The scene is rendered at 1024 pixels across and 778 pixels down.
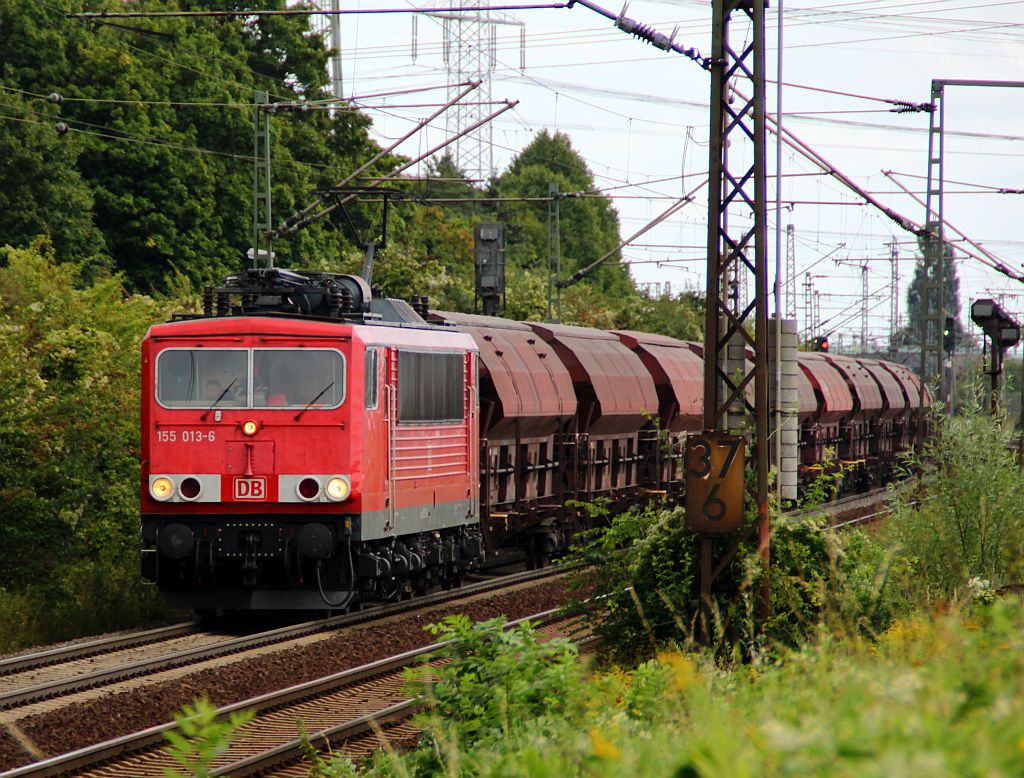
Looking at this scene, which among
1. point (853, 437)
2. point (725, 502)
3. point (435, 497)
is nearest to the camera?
point (725, 502)

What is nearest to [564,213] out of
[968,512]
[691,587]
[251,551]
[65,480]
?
[65,480]

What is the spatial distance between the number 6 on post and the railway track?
6.11ft

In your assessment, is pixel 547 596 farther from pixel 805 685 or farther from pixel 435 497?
pixel 805 685

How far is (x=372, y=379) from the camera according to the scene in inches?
634

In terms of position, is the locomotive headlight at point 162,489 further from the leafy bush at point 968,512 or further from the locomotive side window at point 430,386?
the leafy bush at point 968,512

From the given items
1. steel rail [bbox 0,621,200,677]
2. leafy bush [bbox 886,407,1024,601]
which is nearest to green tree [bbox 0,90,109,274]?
steel rail [bbox 0,621,200,677]

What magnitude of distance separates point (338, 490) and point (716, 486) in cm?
496

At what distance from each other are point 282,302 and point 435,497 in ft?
10.3

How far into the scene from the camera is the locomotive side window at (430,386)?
673 inches

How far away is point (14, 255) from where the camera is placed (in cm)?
2722

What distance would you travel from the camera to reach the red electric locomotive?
15555mm

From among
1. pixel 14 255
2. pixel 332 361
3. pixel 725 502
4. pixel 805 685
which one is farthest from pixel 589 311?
pixel 805 685

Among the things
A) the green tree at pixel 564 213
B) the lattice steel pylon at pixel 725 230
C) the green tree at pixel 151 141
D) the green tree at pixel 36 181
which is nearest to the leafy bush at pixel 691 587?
the lattice steel pylon at pixel 725 230

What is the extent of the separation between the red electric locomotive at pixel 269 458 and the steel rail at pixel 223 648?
49cm
